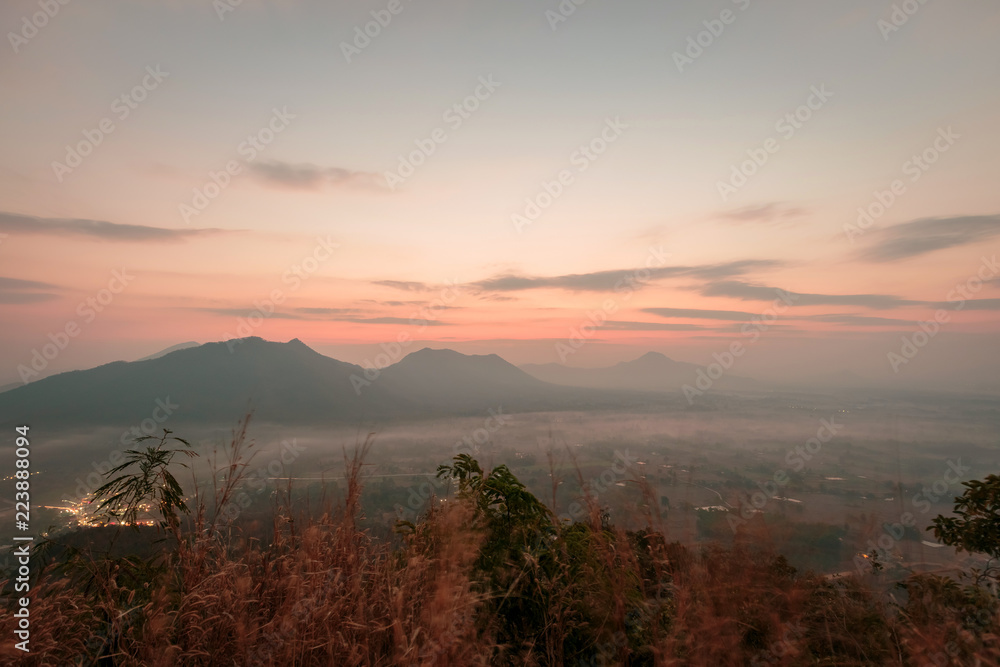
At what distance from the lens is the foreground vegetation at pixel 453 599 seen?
2414mm

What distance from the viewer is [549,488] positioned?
13.6 feet

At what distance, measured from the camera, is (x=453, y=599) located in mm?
2494

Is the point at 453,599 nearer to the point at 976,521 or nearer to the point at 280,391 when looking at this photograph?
the point at 976,521

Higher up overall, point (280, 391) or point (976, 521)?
point (280, 391)

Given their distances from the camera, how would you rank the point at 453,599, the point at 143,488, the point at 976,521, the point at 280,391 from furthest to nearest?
the point at 280,391 < the point at 976,521 < the point at 143,488 < the point at 453,599

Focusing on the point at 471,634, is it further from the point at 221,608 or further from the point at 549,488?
the point at 549,488

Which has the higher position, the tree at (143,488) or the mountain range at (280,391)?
the mountain range at (280,391)

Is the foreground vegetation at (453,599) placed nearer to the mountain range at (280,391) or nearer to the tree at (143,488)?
the tree at (143,488)

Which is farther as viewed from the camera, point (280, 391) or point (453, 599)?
point (280, 391)

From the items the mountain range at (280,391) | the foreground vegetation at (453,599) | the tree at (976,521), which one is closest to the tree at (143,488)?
the foreground vegetation at (453,599)

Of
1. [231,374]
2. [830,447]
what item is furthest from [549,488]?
[231,374]

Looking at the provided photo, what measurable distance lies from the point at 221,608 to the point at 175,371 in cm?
18346

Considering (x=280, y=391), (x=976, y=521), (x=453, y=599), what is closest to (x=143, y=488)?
(x=453, y=599)

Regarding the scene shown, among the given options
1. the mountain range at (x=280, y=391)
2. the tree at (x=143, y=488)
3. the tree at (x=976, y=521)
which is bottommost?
the tree at (x=976, y=521)
